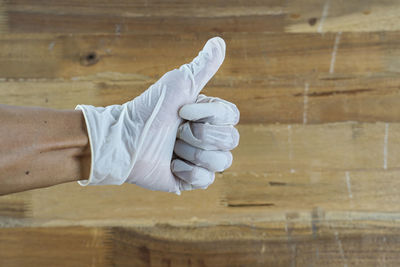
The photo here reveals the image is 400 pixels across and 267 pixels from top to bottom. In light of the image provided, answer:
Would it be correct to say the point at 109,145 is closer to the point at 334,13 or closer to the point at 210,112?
the point at 210,112

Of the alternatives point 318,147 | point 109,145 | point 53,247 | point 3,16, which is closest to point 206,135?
point 109,145

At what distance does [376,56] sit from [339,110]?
0.19 meters

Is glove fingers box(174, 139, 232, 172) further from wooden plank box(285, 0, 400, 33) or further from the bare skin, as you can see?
wooden plank box(285, 0, 400, 33)

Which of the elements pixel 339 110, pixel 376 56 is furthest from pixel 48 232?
pixel 376 56

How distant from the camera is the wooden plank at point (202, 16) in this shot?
0.89m

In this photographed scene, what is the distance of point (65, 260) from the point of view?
0.87 m

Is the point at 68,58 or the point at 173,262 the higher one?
the point at 68,58

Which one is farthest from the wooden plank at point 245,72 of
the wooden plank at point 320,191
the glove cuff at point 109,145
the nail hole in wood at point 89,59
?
the glove cuff at point 109,145

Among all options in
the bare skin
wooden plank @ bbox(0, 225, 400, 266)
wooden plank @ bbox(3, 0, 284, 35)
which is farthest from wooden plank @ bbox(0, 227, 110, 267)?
wooden plank @ bbox(3, 0, 284, 35)

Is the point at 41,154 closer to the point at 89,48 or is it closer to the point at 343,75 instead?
the point at 89,48

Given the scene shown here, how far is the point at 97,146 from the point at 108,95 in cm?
31

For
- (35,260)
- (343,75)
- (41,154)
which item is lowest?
(35,260)

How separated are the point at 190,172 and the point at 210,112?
13 cm

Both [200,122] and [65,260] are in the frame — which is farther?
[65,260]
